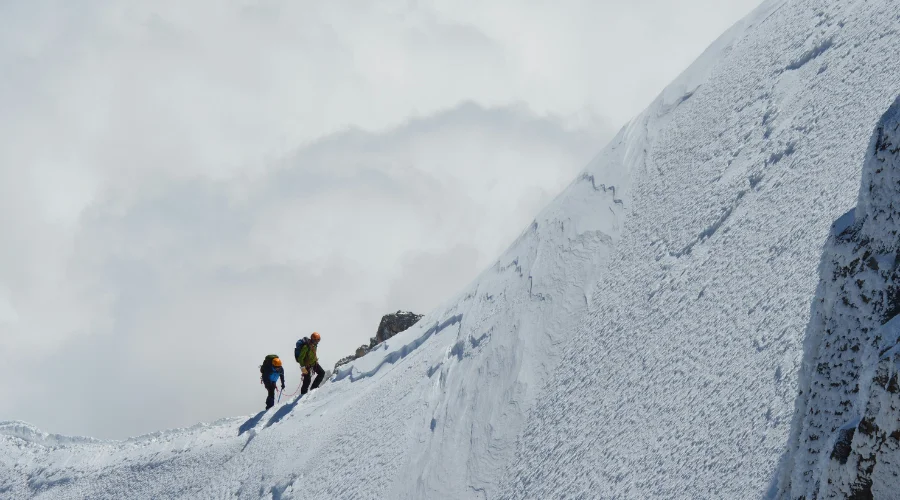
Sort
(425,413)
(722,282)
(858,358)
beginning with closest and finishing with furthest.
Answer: (858,358) < (722,282) < (425,413)

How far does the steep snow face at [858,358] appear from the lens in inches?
175

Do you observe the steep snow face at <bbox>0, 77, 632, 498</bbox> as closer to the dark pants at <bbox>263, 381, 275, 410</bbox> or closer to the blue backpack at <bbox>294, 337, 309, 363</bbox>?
the dark pants at <bbox>263, 381, 275, 410</bbox>

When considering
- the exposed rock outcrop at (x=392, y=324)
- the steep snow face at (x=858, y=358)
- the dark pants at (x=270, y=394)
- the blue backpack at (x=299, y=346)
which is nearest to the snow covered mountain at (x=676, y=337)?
the steep snow face at (x=858, y=358)

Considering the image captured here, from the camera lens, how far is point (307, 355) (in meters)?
20.5

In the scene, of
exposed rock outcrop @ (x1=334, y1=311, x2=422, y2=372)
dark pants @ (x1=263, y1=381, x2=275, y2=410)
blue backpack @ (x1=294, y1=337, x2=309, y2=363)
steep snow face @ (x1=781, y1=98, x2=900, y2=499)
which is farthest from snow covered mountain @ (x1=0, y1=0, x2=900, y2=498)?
exposed rock outcrop @ (x1=334, y1=311, x2=422, y2=372)

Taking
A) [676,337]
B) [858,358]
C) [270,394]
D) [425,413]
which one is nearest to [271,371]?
[270,394]

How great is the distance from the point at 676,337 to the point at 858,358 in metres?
4.77

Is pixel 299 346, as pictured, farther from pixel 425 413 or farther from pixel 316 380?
pixel 425 413

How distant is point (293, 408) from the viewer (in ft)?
64.6

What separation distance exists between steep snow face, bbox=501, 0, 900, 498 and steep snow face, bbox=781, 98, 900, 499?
226 millimetres

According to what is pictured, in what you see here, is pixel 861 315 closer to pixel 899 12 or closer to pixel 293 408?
pixel 899 12

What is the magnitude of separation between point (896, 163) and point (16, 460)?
23544 mm

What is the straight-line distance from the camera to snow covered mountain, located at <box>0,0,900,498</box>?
538cm

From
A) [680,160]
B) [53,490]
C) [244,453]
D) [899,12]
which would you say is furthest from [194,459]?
[899,12]
